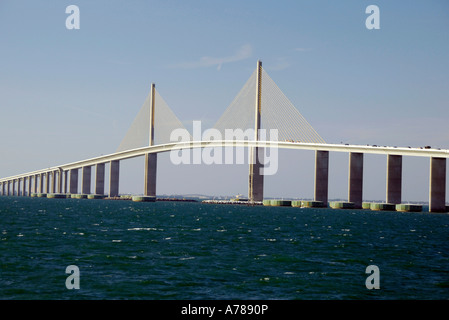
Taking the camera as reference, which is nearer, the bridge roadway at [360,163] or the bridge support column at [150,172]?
the bridge roadway at [360,163]

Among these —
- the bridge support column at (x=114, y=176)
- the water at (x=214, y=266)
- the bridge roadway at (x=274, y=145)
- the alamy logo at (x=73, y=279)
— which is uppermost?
the bridge roadway at (x=274, y=145)

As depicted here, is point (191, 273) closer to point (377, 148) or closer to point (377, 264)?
point (377, 264)

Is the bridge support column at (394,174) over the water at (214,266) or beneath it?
over

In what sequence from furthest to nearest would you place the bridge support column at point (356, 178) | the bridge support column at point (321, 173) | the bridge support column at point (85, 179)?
1. the bridge support column at point (85, 179)
2. the bridge support column at point (321, 173)
3. the bridge support column at point (356, 178)

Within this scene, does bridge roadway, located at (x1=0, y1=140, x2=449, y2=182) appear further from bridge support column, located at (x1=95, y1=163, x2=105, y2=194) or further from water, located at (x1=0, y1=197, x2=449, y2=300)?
water, located at (x1=0, y1=197, x2=449, y2=300)

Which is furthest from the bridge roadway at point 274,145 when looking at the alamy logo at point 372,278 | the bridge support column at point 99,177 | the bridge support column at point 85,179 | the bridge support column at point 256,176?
the alamy logo at point 372,278

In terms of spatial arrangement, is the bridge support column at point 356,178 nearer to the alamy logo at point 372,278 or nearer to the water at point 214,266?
the water at point 214,266

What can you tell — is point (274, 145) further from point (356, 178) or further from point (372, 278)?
point (372, 278)

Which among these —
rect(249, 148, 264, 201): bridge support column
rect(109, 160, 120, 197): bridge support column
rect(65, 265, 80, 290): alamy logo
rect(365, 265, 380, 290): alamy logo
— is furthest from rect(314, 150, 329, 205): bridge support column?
rect(65, 265, 80, 290): alamy logo
